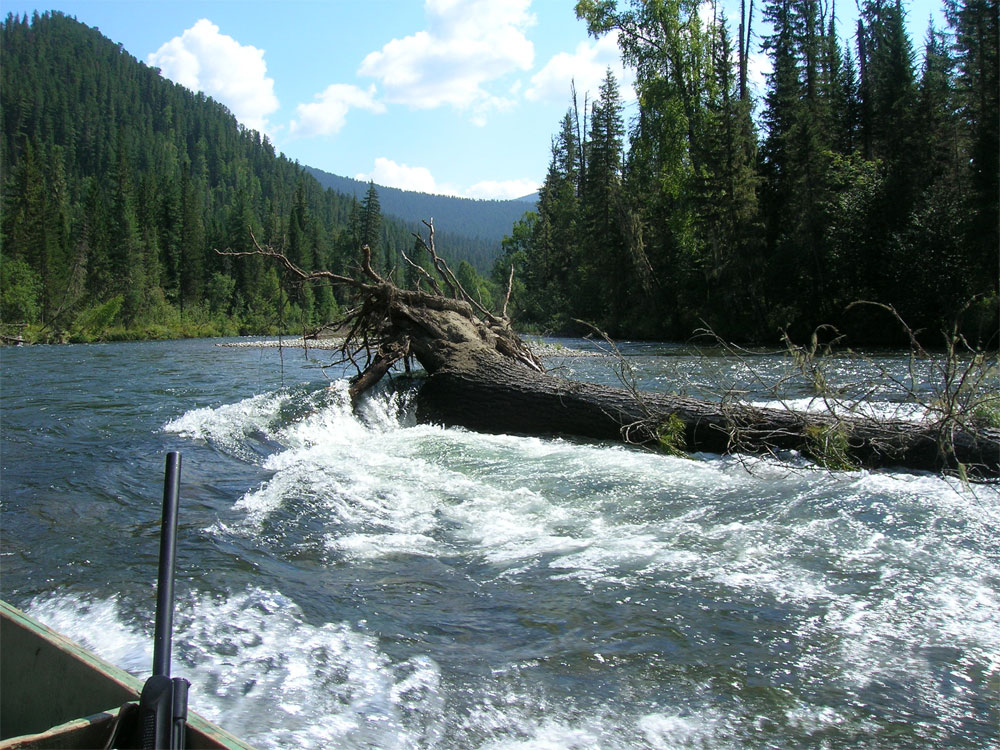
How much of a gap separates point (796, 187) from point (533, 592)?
29.4 m

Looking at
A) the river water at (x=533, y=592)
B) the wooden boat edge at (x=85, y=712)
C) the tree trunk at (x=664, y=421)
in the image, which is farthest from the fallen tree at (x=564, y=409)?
the wooden boat edge at (x=85, y=712)

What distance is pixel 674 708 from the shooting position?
299cm

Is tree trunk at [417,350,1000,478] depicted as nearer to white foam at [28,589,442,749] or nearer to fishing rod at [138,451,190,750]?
white foam at [28,589,442,749]

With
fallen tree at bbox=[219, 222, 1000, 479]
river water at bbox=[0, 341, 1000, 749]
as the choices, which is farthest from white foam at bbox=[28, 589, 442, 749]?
fallen tree at bbox=[219, 222, 1000, 479]

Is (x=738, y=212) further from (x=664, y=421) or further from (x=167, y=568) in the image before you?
(x=167, y=568)

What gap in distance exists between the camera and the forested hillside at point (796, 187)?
25.6m

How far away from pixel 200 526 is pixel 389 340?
5782mm

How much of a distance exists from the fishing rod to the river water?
4.64 feet

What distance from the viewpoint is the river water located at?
296 cm

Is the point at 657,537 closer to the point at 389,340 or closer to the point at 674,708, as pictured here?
the point at 674,708

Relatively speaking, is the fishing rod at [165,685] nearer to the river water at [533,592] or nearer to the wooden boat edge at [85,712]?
the wooden boat edge at [85,712]

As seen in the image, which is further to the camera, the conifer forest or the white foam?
the conifer forest

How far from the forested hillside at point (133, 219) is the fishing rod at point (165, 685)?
895cm

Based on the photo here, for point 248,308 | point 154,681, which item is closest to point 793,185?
point 154,681
